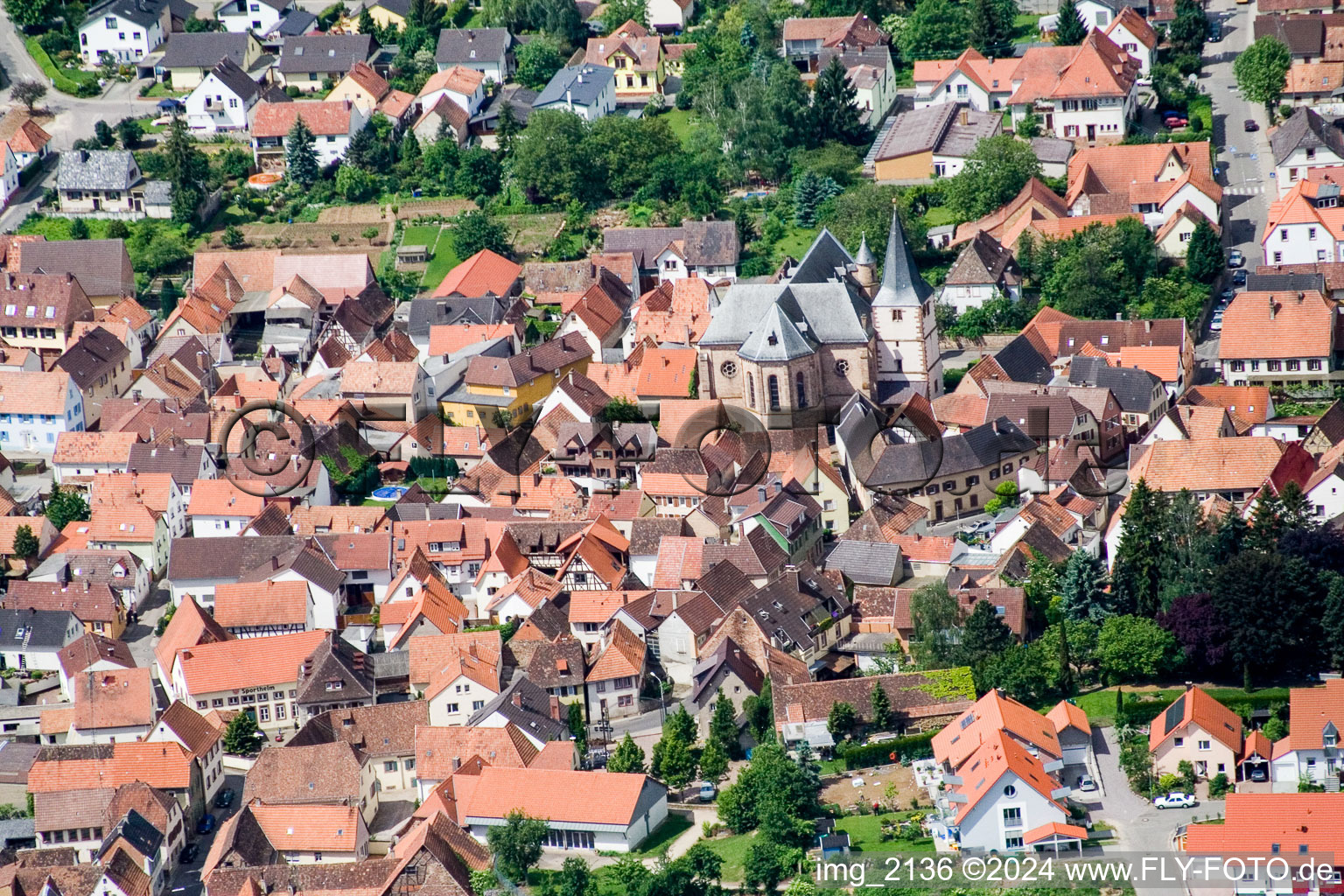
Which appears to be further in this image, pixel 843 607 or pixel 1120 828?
pixel 843 607

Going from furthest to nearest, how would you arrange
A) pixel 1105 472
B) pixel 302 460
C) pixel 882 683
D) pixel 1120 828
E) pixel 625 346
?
pixel 625 346 < pixel 302 460 < pixel 1105 472 < pixel 882 683 < pixel 1120 828

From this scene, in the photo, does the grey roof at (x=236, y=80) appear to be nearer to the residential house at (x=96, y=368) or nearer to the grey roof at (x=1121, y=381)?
the residential house at (x=96, y=368)

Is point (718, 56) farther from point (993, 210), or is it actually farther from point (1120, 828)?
point (1120, 828)

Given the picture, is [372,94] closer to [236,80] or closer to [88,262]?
[236,80]

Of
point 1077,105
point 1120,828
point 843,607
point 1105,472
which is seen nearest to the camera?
point 1120,828

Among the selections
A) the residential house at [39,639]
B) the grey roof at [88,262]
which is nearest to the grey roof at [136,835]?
the residential house at [39,639]

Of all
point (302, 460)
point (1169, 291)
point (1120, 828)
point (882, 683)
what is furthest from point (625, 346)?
point (1120, 828)

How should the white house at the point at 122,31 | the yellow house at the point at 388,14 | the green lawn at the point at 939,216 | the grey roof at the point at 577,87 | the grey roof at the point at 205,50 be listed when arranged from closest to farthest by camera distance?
the green lawn at the point at 939,216, the grey roof at the point at 577,87, the grey roof at the point at 205,50, the white house at the point at 122,31, the yellow house at the point at 388,14

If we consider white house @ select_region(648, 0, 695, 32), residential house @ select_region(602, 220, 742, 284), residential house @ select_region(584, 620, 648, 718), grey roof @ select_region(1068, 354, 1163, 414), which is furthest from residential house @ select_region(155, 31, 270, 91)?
residential house @ select_region(584, 620, 648, 718)
